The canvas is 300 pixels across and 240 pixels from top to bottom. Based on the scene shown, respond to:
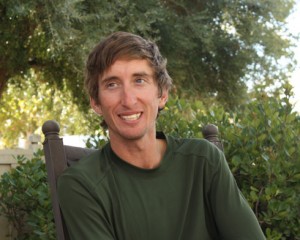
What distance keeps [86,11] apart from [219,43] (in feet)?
9.53

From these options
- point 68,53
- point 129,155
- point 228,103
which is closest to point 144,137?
point 129,155

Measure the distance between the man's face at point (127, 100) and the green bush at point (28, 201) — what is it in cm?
183

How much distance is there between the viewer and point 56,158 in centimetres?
231

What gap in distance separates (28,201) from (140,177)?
2170 millimetres

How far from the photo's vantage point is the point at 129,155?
221 cm

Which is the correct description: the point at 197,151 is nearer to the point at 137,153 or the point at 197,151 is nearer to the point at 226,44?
the point at 137,153

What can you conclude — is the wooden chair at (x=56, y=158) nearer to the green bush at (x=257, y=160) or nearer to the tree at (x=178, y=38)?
the green bush at (x=257, y=160)

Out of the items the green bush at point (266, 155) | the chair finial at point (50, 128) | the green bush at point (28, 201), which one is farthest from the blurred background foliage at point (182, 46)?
the chair finial at point (50, 128)

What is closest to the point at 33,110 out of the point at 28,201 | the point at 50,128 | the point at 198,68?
the point at 198,68

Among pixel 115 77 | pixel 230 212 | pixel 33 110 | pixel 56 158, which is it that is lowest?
pixel 230 212

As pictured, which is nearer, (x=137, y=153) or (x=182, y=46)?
(x=137, y=153)

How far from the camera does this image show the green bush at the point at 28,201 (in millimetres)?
3889

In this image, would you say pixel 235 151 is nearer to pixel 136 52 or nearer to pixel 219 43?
pixel 136 52

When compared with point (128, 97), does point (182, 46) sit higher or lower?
higher
